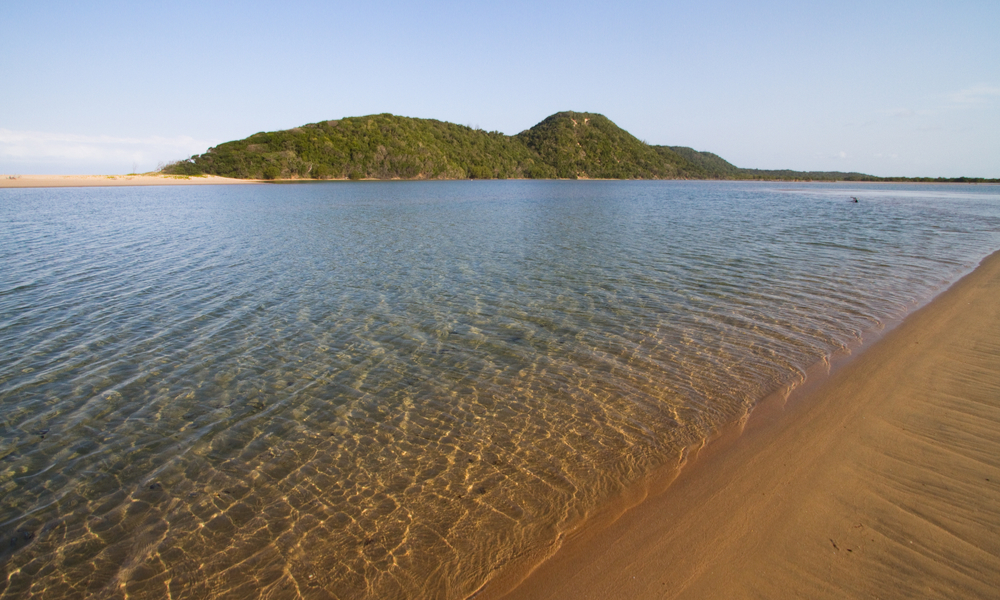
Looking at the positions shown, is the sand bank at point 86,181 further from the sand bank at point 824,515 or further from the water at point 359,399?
the sand bank at point 824,515

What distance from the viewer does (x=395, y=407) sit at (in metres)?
6.17

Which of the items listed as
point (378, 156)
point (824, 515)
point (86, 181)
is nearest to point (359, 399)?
point (824, 515)

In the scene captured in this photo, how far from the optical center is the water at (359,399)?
3.90 m

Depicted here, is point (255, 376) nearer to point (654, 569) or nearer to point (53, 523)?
point (53, 523)

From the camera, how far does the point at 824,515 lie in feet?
13.1

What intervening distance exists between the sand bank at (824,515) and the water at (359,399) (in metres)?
0.44

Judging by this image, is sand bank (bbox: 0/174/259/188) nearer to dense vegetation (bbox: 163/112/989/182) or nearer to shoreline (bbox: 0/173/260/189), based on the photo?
shoreline (bbox: 0/173/260/189)

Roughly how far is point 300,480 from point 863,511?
208 inches

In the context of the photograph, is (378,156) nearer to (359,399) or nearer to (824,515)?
(359,399)

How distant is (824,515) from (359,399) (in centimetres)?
536

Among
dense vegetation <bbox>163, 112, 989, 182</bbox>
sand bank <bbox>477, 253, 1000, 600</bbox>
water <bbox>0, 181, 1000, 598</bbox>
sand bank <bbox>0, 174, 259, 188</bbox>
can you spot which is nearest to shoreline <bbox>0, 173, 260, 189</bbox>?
sand bank <bbox>0, 174, 259, 188</bbox>

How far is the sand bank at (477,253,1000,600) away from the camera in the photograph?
3334 mm

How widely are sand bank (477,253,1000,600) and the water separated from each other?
44 centimetres

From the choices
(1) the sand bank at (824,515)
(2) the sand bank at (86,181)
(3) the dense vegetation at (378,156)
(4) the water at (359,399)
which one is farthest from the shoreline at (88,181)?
(1) the sand bank at (824,515)
